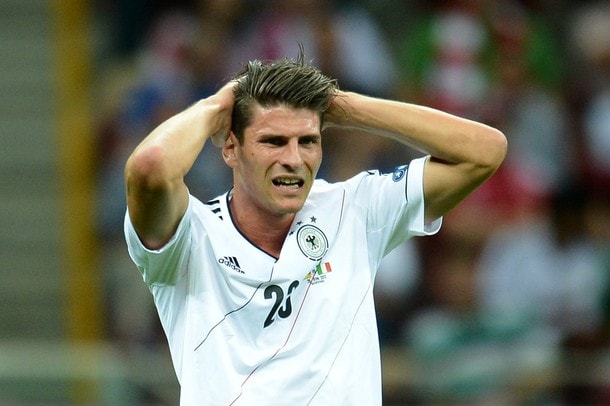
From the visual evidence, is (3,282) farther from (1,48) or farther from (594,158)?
(594,158)

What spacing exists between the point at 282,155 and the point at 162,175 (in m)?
0.49

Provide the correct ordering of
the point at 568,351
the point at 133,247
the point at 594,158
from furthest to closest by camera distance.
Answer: the point at 594,158, the point at 568,351, the point at 133,247

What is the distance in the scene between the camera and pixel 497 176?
10.0 metres

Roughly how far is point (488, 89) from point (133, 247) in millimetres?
6371

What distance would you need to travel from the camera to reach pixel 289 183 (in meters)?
4.89

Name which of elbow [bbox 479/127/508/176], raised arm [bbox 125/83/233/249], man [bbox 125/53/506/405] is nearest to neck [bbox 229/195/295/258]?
man [bbox 125/53/506/405]

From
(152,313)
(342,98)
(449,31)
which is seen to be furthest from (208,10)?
(342,98)

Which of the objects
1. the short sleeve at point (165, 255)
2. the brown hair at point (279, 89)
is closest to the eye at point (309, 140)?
the brown hair at point (279, 89)

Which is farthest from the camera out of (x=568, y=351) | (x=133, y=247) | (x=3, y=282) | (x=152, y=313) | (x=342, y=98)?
(x=3, y=282)

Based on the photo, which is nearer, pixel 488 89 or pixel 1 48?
pixel 488 89

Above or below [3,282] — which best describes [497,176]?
above

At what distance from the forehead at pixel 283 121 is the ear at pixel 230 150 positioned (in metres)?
0.15

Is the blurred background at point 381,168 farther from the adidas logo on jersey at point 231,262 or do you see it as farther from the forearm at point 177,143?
the forearm at point 177,143

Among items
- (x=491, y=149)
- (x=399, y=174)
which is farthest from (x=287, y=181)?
(x=491, y=149)
